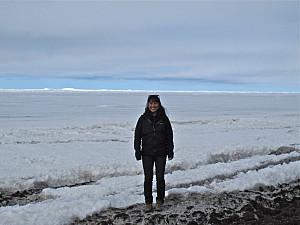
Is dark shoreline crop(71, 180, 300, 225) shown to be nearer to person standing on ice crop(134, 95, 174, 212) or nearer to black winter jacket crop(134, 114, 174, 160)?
person standing on ice crop(134, 95, 174, 212)

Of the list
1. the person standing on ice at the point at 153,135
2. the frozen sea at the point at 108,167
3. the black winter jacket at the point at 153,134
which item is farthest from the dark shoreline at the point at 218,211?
the black winter jacket at the point at 153,134

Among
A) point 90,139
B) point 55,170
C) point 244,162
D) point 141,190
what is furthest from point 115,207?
point 90,139

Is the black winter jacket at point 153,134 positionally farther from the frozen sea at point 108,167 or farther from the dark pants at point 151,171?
the frozen sea at point 108,167

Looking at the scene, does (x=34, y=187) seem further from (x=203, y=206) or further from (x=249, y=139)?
(x=249, y=139)

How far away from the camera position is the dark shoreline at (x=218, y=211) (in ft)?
19.2

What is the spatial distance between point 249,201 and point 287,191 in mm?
1219

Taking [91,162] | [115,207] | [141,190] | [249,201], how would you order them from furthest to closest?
1. [91,162]
2. [141,190]
3. [249,201]
4. [115,207]

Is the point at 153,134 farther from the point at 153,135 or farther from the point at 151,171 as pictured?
the point at 151,171

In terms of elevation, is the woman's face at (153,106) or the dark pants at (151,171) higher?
the woman's face at (153,106)

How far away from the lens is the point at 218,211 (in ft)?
20.7

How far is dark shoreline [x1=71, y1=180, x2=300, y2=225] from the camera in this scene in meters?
5.85

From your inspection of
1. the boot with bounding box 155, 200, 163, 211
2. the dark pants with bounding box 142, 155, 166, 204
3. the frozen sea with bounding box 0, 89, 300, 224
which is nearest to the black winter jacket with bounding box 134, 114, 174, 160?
the dark pants with bounding box 142, 155, 166, 204

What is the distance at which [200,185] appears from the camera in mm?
7969

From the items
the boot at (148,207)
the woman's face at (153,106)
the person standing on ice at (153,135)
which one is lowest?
the boot at (148,207)
